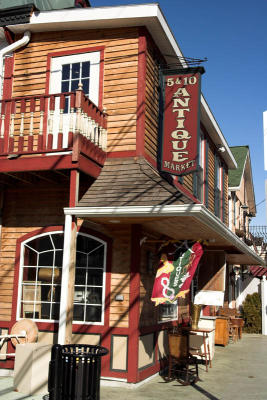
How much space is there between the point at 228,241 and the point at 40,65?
5909 mm

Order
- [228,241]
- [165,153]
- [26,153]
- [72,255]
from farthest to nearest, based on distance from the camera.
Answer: [228,241] → [165,153] → [26,153] → [72,255]

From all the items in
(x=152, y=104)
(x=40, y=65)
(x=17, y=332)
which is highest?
(x=40, y=65)

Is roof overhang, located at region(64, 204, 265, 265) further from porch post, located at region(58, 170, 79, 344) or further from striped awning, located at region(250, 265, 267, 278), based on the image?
striped awning, located at region(250, 265, 267, 278)

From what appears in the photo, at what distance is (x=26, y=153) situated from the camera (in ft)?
28.0

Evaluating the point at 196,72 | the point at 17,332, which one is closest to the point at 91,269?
the point at 17,332

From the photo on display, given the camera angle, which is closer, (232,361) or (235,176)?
(232,361)

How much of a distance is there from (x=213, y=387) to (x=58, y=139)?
552cm

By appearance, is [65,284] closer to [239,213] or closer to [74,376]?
[74,376]

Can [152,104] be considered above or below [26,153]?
above

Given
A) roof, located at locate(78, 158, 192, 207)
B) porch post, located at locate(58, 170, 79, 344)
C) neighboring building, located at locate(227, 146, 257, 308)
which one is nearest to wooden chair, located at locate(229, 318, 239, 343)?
neighboring building, located at locate(227, 146, 257, 308)

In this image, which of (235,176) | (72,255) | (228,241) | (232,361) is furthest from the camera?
(235,176)

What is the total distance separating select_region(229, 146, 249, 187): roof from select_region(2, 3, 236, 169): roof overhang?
12.4 m

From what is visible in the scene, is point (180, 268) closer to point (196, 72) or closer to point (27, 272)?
point (27, 272)

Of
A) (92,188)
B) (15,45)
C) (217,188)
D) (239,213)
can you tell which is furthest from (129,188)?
(239,213)
